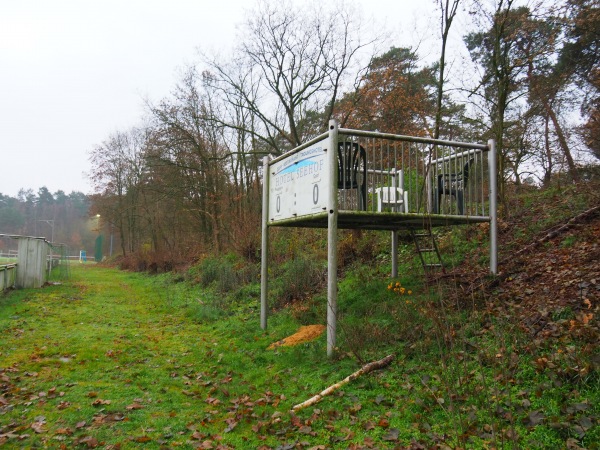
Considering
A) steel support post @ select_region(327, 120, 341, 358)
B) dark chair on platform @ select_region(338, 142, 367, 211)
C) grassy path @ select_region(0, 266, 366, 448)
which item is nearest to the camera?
grassy path @ select_region(0, 266, 366, 448)

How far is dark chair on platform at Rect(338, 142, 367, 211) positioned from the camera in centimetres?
661

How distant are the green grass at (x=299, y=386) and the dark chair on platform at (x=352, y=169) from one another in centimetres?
Answer: 173

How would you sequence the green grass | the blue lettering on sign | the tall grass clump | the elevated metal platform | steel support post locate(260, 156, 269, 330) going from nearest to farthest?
the green grass < the elevated metal platform < the blue lettering on sign < steel support post locate(260, 156, 269, 330) < the tall grass clump

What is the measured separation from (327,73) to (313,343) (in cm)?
1484

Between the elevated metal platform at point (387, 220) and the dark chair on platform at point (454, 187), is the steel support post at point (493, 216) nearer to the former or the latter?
the elevated metal platform at point (387, 220)

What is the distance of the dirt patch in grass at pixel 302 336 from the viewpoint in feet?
23.7

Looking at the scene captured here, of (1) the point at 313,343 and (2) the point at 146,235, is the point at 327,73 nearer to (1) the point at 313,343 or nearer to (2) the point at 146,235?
(1) the point at 313,343

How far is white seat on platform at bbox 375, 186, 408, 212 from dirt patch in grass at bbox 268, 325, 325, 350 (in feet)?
7.16

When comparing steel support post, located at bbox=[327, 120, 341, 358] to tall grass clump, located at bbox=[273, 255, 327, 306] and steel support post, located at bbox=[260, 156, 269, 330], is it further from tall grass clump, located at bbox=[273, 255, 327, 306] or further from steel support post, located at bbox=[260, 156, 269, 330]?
tall grass clump, located at bbox=[273, 255, 327, 306]

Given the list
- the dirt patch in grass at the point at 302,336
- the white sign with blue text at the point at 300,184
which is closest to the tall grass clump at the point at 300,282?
the dirt patch in grass at the point at 302,336

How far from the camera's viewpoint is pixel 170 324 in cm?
1054

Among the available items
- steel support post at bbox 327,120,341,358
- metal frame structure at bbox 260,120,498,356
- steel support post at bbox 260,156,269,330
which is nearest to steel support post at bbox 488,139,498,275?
metal frame structure at bbox 260,120,498,356

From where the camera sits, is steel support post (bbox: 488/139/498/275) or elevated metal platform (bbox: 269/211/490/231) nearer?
elevated metal platform (bbox: 269/211/490/231)

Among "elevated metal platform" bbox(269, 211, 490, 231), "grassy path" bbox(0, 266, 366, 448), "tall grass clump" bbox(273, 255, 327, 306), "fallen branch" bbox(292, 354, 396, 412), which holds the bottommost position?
"grassy path" bbox(0, 266, 366, 448)
